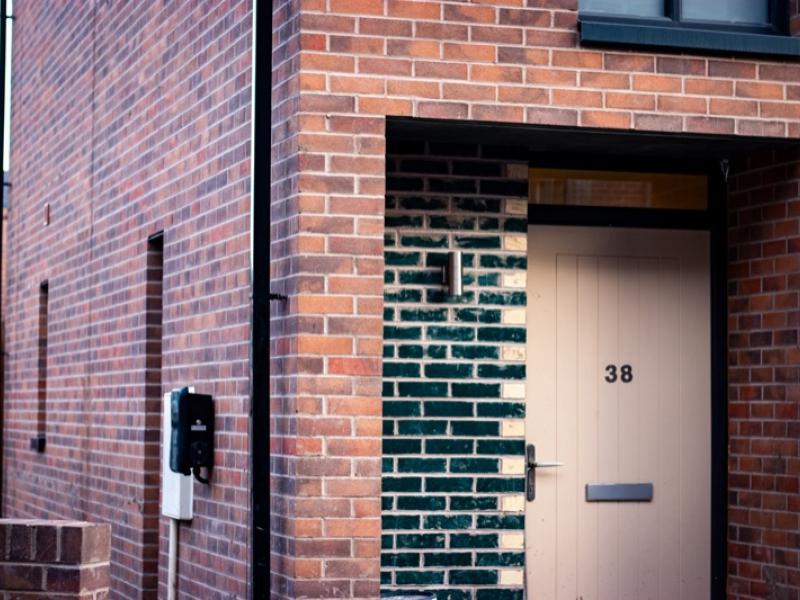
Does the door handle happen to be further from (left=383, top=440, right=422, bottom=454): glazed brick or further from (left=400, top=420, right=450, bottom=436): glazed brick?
(left=383, top=440, right=422, bottom=454): glazed brick

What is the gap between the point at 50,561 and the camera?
584 centimetres

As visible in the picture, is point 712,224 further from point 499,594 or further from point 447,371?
point 499,594

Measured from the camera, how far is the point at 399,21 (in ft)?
24.6

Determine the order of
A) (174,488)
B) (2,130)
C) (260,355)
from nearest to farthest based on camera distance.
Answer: (2,130) < (260,355) < (174,488)

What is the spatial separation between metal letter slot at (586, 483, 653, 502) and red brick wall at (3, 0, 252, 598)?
6.02 feet

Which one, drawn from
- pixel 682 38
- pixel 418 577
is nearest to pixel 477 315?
pixel 418 577

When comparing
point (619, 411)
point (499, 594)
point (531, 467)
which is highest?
point (619, 411)

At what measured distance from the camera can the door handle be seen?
Result: 27.6 feet

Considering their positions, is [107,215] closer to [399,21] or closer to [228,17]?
[228,17]

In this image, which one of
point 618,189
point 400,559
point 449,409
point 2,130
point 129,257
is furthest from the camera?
point 129,257

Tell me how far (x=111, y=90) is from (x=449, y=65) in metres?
4.27

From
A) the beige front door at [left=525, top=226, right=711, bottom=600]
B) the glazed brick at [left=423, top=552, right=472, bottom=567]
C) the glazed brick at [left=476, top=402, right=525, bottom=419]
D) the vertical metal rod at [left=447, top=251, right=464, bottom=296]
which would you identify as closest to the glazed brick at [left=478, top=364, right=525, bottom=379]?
the glazed brick at [left=476, top=402, right=525, bottom=419]

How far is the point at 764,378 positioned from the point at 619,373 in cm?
76

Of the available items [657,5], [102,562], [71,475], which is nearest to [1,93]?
[102,562]
